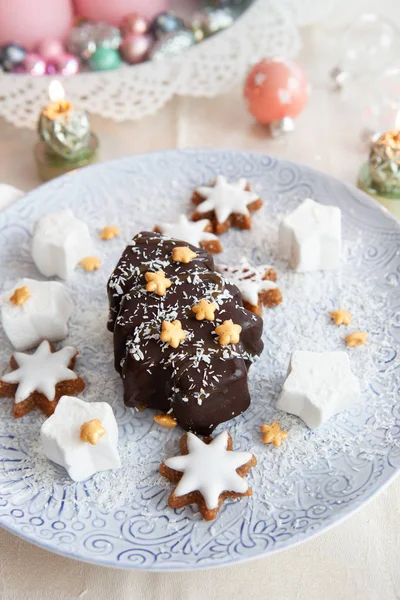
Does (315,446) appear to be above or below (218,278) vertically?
below

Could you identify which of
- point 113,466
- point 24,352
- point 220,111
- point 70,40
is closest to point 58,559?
point 113,466

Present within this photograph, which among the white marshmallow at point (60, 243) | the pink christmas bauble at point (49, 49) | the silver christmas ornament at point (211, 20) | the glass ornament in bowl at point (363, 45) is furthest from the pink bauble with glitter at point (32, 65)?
the glass ornament in bowl at point (363, 45)

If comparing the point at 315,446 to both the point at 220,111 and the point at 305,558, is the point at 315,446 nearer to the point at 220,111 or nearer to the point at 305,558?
the point at 305,558

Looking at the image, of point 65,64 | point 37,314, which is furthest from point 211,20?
point 37,314

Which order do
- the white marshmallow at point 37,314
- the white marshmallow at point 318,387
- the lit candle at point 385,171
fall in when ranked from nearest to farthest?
1. the white marshmallow at point 318,387
2. the white marshmallow at point 37,314
3. the lit candle at point 385,171

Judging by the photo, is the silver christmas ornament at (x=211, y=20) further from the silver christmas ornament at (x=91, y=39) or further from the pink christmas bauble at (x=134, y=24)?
the silver christmas ornament at (x=91, y=39)

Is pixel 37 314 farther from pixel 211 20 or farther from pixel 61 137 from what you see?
pixel 211 20
